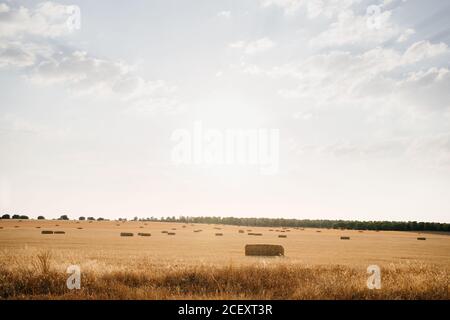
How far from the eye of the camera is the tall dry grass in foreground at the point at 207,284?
1185cm

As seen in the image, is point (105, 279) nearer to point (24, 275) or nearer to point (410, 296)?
point (24, 275)

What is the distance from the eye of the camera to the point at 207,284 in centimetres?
1370

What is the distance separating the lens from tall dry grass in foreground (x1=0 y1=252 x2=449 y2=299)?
467 inches

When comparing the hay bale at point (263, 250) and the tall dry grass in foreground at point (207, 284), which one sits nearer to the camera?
the tall dry grass in foreground at point (207, 284)

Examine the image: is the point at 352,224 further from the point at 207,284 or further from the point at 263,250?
the point at 207,284

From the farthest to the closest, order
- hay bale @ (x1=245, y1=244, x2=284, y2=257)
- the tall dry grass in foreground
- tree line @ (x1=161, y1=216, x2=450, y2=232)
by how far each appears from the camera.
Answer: tree line @ (x1=161, y1=216, x2=450, y2=232) → hay bale @ (x1=245, y1=244, x2=284, y2=257) → the tall dry grass in foreground

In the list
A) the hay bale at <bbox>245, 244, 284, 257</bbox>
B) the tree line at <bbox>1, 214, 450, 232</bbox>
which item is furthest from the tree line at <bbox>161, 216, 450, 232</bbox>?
the hay bale at <bbox>245, 244, 284, 257</bbox>

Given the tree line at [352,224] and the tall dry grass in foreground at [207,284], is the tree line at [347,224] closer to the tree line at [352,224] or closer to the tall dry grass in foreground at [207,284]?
the tree line at [352,224]

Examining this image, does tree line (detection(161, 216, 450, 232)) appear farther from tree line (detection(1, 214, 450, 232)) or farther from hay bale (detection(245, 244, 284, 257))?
hay bale (detection(245, 244, 284, 257))

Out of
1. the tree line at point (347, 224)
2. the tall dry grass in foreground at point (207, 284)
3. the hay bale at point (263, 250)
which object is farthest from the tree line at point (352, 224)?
the tall dry grass in foreground at point (207, 284)

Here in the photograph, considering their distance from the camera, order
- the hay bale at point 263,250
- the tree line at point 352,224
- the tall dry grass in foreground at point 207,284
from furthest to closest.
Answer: the tree line at point 352,224 → the hay bale at point 263,250 → the tall dry grass in foreground at point 207,284
